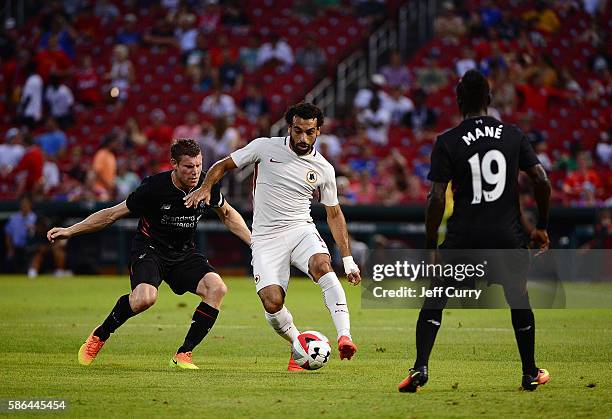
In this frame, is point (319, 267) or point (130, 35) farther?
point (130, 35)

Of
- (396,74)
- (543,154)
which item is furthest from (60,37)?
(543,154)

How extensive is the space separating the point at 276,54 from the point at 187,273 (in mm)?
18703

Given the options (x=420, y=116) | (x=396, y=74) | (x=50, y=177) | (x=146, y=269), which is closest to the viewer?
(x=146, y=269)

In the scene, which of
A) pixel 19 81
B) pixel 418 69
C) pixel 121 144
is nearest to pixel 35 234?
pixel 121 144

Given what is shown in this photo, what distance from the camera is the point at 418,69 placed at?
90.5 feet

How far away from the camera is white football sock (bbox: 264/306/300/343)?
33.7 feet

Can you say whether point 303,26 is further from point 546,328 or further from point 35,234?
point 546,328

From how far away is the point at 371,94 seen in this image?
87.3 ft

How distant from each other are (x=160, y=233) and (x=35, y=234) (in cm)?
1327

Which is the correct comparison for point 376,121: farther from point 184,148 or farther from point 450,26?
point 184,148

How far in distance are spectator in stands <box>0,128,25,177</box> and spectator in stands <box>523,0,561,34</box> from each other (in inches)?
456

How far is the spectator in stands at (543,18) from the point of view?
90.7ft

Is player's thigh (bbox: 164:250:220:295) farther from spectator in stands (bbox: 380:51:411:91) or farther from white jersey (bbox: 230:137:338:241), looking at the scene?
spectator in stands (bbox: 380:51:411:91)

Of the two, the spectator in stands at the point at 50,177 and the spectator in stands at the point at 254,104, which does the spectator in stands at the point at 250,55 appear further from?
the spectator in stands at the point at 50,177
